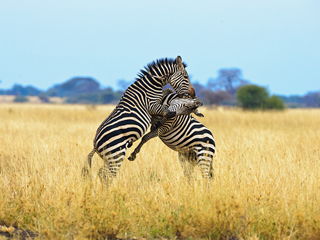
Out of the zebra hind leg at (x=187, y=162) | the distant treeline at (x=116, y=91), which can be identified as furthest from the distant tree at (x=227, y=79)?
the zebra hind leg at (x=187, y=162)

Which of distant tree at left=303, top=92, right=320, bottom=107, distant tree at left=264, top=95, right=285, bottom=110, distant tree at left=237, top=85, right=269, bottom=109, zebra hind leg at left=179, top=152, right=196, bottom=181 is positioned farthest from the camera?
distant tree at left=303, top=92, right=320, bottom=107

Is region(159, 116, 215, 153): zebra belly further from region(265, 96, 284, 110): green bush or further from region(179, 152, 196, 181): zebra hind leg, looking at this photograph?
region(265, 96, 284, 110): green bush

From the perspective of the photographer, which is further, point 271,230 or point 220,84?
point 220,84

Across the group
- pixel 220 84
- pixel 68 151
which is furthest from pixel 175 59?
pixel 220 84

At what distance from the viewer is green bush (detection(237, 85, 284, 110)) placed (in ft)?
115

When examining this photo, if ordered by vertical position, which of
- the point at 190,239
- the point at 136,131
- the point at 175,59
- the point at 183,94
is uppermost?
the point at 175,59

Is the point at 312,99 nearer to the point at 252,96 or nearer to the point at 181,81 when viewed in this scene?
→ the point at 252,96

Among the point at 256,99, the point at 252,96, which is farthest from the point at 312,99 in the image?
the point at 256,99

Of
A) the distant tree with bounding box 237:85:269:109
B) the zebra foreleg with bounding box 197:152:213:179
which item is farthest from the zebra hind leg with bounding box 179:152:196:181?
the distant tree with bounding box 237:85:269:109

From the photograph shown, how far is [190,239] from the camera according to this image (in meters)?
4.38

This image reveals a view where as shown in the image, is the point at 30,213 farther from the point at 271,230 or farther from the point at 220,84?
the point at 220,84

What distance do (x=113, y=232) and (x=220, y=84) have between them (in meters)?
→ 70.5

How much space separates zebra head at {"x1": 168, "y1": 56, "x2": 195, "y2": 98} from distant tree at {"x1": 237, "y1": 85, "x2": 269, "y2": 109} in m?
28.8

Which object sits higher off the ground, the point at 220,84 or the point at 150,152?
the point at 220,84
